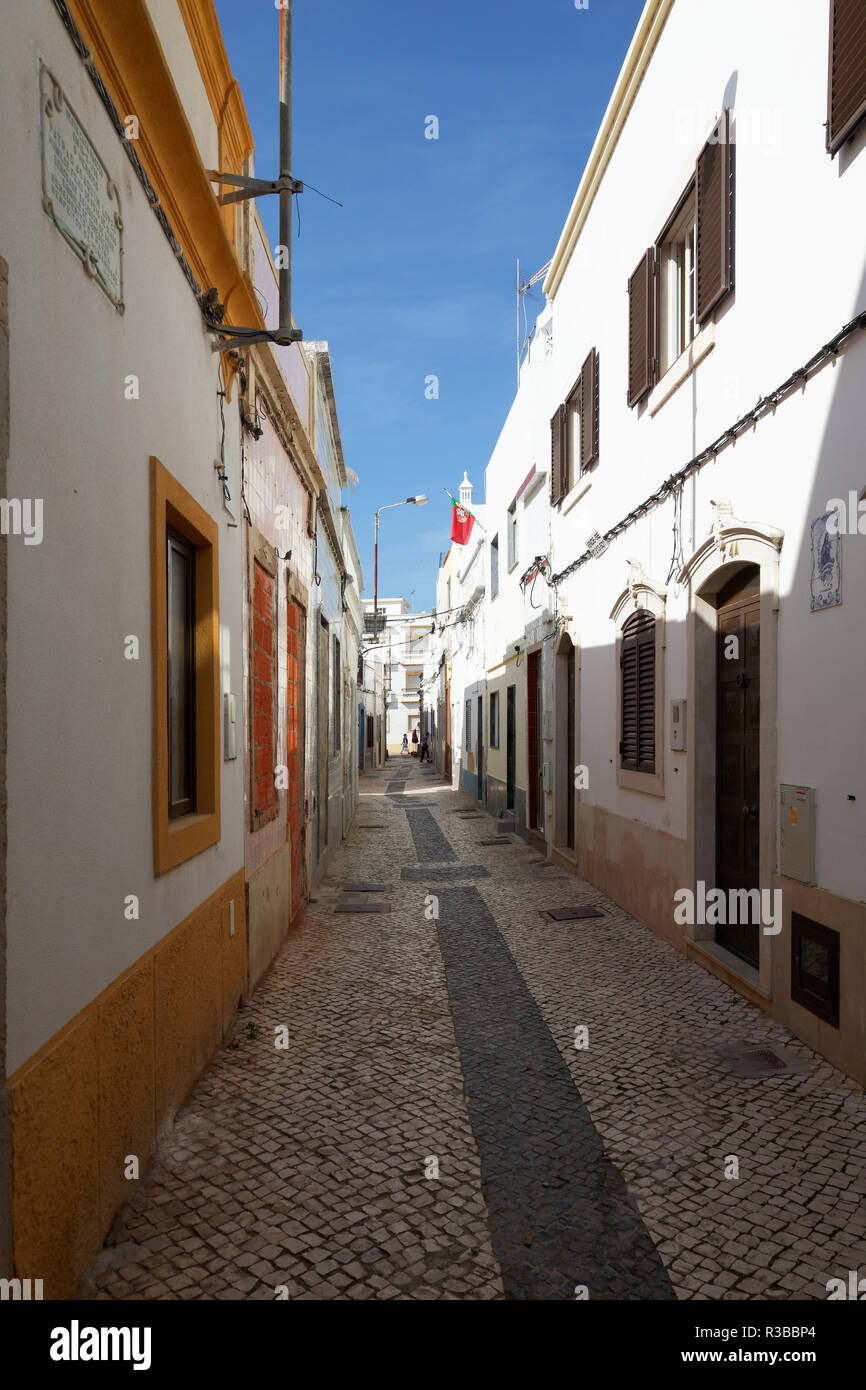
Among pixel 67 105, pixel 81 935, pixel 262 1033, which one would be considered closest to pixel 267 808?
pixel 262 1033

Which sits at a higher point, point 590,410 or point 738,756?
point 590,410

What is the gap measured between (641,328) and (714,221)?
1689 millimetres

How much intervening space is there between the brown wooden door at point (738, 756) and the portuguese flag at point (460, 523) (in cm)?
1376

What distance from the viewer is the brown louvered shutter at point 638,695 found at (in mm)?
7254

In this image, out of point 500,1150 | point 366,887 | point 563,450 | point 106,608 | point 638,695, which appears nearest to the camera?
point 106,608

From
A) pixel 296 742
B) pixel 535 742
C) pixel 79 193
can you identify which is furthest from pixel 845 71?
pixel 535 742

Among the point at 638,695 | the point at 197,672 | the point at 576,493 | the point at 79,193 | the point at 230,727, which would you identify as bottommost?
the point at 230,727

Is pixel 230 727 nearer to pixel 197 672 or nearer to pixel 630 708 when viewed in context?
pixel 197 672

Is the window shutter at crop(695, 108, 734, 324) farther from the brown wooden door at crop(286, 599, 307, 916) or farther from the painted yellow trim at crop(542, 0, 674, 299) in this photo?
the brown wooden door at crop(286, 599, 307, 916)

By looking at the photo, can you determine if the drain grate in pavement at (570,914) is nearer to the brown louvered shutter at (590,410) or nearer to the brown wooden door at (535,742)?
the brown wooden door at (535,742)

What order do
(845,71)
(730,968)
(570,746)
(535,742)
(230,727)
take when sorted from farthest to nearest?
(535,742)
(570,746)
(730,968)
(230,727)
(845,71)

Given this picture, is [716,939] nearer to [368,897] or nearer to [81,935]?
[368,897]

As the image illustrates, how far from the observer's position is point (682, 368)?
628 cm

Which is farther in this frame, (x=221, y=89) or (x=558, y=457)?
(x=558, y=457)
